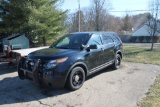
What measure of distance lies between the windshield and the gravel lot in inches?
53.0

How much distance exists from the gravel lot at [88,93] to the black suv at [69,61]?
14.8 inches

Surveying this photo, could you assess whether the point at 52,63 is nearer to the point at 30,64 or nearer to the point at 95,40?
the point at 30,64

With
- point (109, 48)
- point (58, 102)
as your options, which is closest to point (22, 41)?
point (109, 48)

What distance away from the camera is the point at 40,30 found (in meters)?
11.3

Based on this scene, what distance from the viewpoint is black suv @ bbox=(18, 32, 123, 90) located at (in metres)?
4.54

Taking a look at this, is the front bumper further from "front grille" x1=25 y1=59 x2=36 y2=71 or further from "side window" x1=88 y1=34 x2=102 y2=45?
"side window" x1=88 y1=34 x2=102 y2=45

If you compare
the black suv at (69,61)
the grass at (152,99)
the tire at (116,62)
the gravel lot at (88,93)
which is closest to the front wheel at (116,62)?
the tire at (116,62)

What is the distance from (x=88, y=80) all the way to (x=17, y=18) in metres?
7.91

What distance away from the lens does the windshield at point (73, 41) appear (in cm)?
564

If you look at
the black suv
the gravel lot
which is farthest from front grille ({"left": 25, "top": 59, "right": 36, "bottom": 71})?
the gravel lot

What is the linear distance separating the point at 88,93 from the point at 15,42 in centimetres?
614

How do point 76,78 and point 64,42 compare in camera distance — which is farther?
point 64,42

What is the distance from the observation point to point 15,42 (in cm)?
931

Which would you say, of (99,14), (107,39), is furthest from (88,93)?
(99,14)
